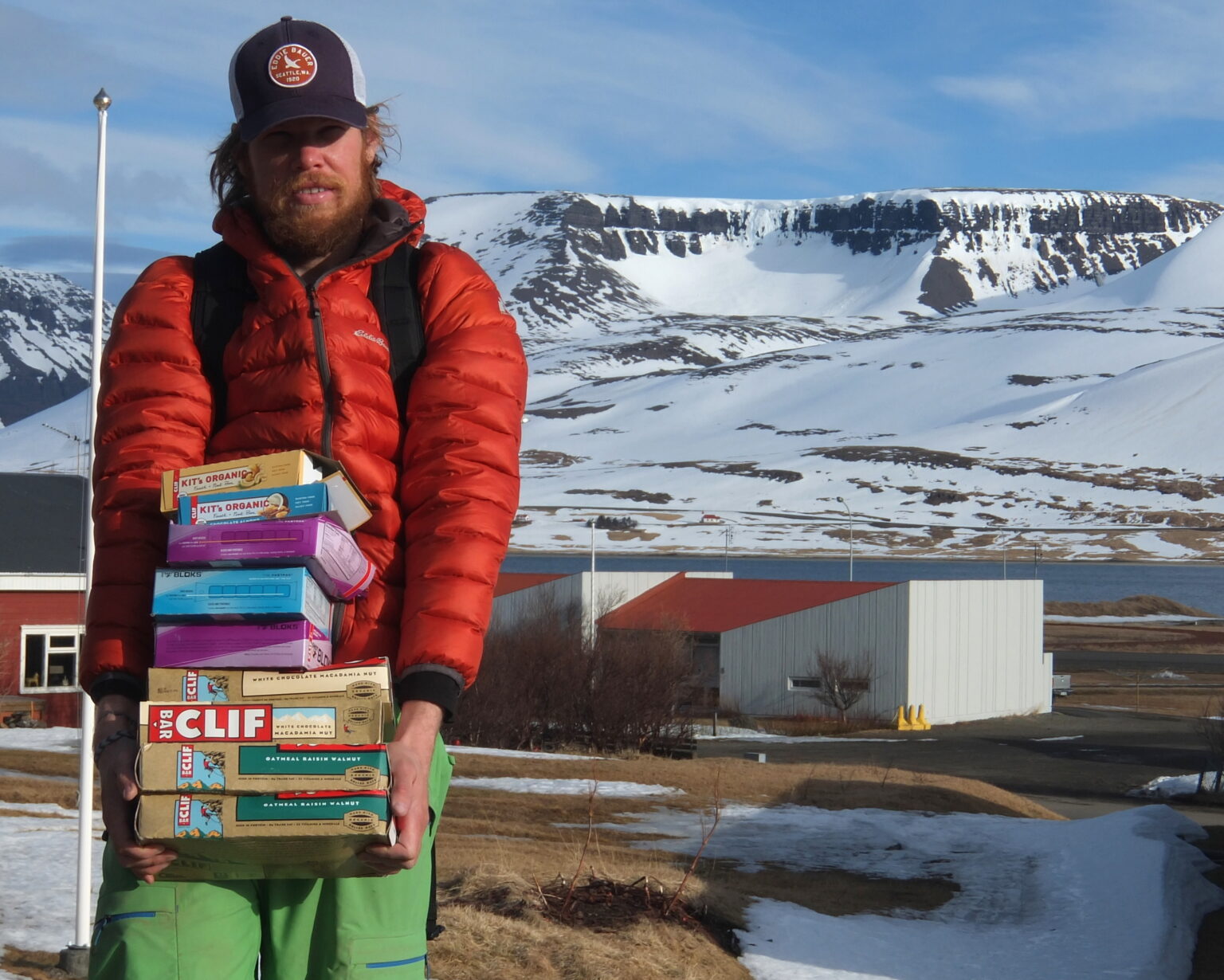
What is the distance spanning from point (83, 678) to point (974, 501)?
186 meters

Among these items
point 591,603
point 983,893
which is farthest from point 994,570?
point 983,893

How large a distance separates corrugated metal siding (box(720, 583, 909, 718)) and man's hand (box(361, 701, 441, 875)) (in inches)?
1859

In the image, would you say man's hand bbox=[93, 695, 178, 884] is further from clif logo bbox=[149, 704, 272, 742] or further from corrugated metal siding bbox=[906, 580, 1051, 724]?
corrugated metal siding bbox=[906, 580, 1051, 724]

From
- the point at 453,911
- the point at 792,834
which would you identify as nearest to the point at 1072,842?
the point at 792,834

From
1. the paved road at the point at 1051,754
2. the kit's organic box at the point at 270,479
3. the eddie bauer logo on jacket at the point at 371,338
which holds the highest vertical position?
the eddie bauer logo on jacket at the point at 371,338

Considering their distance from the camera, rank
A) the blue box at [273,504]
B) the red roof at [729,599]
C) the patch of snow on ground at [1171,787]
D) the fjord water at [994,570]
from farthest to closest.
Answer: the fjord water at [994,570] → the red roof at [729,599] → the patch of snow on ground at [1171,787] → the blue box at [273,504]

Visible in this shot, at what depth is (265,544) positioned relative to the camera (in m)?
2.53

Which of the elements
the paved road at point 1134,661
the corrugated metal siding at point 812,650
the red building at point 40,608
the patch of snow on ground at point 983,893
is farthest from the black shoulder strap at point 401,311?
the paved road at point 1134,661

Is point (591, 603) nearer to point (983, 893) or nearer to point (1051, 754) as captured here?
point (1051, 754)

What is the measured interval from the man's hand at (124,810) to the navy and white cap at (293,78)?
3.93 ft

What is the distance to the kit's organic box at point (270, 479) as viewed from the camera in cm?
258

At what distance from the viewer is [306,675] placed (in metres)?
2.51

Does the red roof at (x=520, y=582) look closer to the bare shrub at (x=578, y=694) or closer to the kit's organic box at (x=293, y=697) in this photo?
the bare shrub at (x=578, y=694)

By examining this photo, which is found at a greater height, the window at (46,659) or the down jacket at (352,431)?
the down jacket at (352,431)
